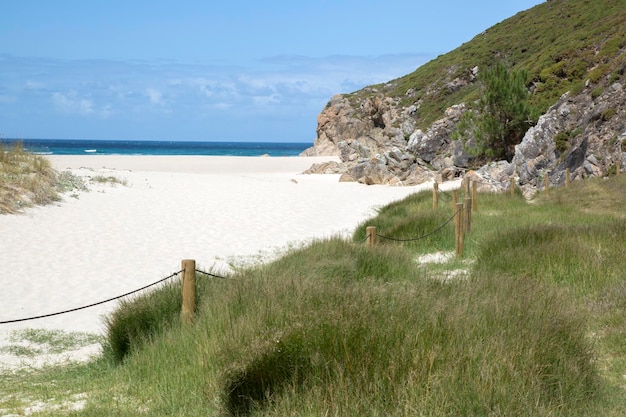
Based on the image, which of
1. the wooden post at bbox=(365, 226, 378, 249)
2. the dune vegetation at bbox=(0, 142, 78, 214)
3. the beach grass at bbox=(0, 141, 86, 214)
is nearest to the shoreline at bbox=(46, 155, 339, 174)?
the beach grass at bbox=(0, 141, 86, 214)

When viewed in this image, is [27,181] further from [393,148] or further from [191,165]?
[191,165]

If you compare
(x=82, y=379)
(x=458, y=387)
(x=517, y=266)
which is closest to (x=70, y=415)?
(x=82, y=379)

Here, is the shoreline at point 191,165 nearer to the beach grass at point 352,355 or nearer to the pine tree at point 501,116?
the pine tree at point 501,116

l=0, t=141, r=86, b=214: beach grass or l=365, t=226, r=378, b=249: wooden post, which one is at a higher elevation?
l=0, t=141, r=86, b=214: beach grass

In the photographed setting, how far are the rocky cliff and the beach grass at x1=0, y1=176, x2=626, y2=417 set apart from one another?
19.9 metres

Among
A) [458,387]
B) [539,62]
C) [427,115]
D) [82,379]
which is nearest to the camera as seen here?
[458,387]

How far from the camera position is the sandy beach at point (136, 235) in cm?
1047

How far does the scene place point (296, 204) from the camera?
24406 mm

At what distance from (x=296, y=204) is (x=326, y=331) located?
776 inches

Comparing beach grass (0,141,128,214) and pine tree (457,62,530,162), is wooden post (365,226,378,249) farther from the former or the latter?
pine tree (457,62,530,162)

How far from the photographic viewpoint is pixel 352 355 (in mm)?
4480

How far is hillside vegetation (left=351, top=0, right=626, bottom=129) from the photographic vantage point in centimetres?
3784

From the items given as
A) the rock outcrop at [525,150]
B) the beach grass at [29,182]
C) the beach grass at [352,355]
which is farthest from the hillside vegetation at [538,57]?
the beach grass at [352,355]

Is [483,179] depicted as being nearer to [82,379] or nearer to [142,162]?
[82,379]
